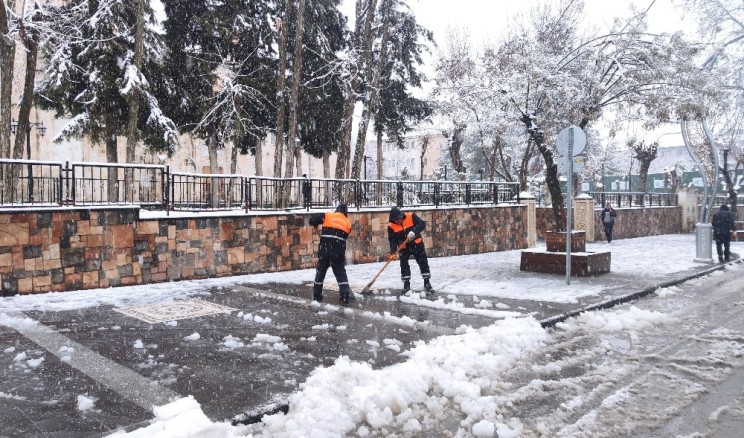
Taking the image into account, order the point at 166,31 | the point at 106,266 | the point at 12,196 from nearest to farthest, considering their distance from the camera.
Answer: the point at 12,196 → the point at 106,266 → the point at 166,31

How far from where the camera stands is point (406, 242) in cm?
999

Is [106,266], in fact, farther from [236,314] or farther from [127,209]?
[236,314]

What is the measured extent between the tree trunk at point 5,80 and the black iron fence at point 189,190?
4726 millimetres

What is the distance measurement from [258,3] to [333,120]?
19.7 ft

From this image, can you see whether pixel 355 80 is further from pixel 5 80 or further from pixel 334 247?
pixel 334 247

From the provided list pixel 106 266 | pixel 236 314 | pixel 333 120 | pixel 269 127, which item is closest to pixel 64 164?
pixel 106 266

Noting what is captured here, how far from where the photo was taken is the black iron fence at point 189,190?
9328 millimetres

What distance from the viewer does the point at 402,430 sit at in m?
4.09

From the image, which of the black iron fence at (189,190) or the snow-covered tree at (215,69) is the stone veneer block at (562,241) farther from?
the snow-covered tree at (215,69)

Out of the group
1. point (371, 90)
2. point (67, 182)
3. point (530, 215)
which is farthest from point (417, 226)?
point (371, 90)

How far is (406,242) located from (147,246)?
506cm

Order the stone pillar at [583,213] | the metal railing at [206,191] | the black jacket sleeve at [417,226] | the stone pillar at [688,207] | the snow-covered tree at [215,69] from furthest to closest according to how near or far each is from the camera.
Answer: the stone pillar at [688,207], the stone pillar at [583,213], the snow-covered tree at [215,69], the metal railing at [206,191], the black jacket sleeve at [417,226]

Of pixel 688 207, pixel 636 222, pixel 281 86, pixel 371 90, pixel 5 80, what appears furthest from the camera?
pixel 688 207

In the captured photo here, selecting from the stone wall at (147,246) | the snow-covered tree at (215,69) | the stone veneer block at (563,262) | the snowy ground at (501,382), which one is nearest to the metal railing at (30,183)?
the stone wall at (147,246)
